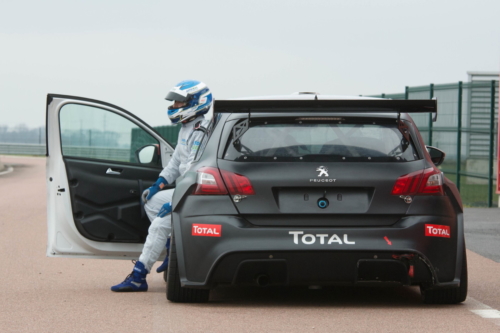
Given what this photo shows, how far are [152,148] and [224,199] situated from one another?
6.62 feet

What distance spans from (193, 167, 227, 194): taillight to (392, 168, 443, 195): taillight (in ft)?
3.79

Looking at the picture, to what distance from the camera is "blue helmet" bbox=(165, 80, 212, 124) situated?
7943mm

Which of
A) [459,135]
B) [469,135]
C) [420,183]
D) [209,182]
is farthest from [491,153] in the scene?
[209,182]

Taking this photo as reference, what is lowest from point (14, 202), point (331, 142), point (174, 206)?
point (14, 202)

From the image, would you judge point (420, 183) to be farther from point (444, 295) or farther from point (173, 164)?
point (173, 164)

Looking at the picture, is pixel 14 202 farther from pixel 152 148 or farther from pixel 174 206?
pixel 174 206

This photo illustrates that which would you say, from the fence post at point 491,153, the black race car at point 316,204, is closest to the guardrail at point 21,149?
the fence post at point 491,153

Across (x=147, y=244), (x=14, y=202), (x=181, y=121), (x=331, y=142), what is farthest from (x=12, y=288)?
(x=14, y=202)

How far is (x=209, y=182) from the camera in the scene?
6559mm

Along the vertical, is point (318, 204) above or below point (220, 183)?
below

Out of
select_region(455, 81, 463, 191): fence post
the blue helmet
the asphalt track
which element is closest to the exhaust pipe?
the asphalt track

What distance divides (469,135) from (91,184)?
13.2m

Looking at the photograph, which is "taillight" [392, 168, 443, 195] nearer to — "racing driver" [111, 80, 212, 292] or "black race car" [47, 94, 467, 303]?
"black race car" [47, 94, 467, 303]

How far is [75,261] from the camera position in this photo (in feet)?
35.0
